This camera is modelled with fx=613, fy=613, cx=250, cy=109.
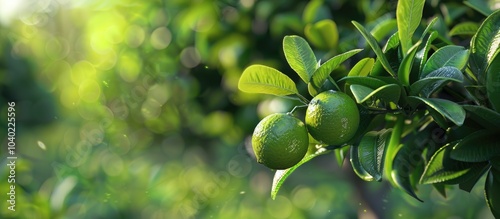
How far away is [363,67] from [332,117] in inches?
3.9

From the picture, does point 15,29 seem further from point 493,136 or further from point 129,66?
point 493,136

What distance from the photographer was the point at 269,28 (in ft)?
5.03

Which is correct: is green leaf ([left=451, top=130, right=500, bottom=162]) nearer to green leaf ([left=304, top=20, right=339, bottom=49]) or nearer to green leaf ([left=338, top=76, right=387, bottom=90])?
green leaf ([left=338, top=76, right=387, bottom=90])

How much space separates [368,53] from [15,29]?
131cm

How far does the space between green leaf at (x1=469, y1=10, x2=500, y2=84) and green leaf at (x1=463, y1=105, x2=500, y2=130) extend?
0.04 m

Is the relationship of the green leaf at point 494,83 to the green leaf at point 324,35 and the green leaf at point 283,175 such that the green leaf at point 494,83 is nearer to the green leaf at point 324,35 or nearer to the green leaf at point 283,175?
the green leaf at point 283,175

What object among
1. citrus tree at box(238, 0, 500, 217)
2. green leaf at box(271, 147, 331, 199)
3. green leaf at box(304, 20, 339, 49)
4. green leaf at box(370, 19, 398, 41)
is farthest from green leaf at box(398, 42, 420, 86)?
green leaf at box(304, 20, 339, 49)

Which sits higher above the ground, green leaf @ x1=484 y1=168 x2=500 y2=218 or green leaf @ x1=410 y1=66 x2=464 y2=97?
green leaf @ x1=410 y1=66 x2=464 y2=97

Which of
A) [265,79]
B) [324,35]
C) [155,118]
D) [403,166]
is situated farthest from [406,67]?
[155,118]

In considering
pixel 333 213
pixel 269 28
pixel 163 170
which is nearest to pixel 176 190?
pixel 163 170

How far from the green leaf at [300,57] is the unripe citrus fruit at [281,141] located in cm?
5

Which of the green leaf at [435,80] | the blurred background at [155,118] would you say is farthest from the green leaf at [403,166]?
the blurred background at [155,118]

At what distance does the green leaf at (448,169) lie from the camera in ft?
2.02

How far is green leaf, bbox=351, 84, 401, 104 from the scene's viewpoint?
508mm
